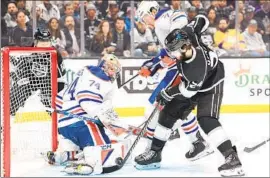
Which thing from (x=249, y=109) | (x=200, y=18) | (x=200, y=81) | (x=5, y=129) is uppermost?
(x=200, y=18)

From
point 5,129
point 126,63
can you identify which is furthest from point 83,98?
point 126,63

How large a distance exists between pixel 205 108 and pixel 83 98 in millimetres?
640

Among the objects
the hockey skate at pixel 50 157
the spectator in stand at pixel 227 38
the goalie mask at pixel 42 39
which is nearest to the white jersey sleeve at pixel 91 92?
the hockey skate at pixel 50 157

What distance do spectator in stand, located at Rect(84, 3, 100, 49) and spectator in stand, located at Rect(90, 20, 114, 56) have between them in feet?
0.13

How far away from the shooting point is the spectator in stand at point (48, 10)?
6016 mm

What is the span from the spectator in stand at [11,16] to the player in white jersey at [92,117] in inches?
93.9

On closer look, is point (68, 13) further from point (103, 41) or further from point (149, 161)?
point (149, 161)

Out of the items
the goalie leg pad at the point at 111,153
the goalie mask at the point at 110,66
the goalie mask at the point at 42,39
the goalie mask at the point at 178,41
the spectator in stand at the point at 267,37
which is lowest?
the goalie leg pad at the point at 111,153

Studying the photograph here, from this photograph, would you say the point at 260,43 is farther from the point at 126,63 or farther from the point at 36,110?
the point at 36,110

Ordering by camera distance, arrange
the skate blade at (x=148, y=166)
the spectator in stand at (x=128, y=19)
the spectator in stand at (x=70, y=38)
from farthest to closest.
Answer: the spectator in stand at (x=128, y=19), the spectator in stand at (x=70, y=38), the skate blade at (x=148, y=166)

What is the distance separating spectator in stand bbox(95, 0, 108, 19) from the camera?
6280mm

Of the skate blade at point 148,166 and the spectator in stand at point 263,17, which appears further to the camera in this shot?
the spectator in stand at point 263,17

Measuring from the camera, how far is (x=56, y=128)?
3.96m

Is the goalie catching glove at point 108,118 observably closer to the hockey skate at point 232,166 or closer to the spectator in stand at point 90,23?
the hockey skate at point 232,166
